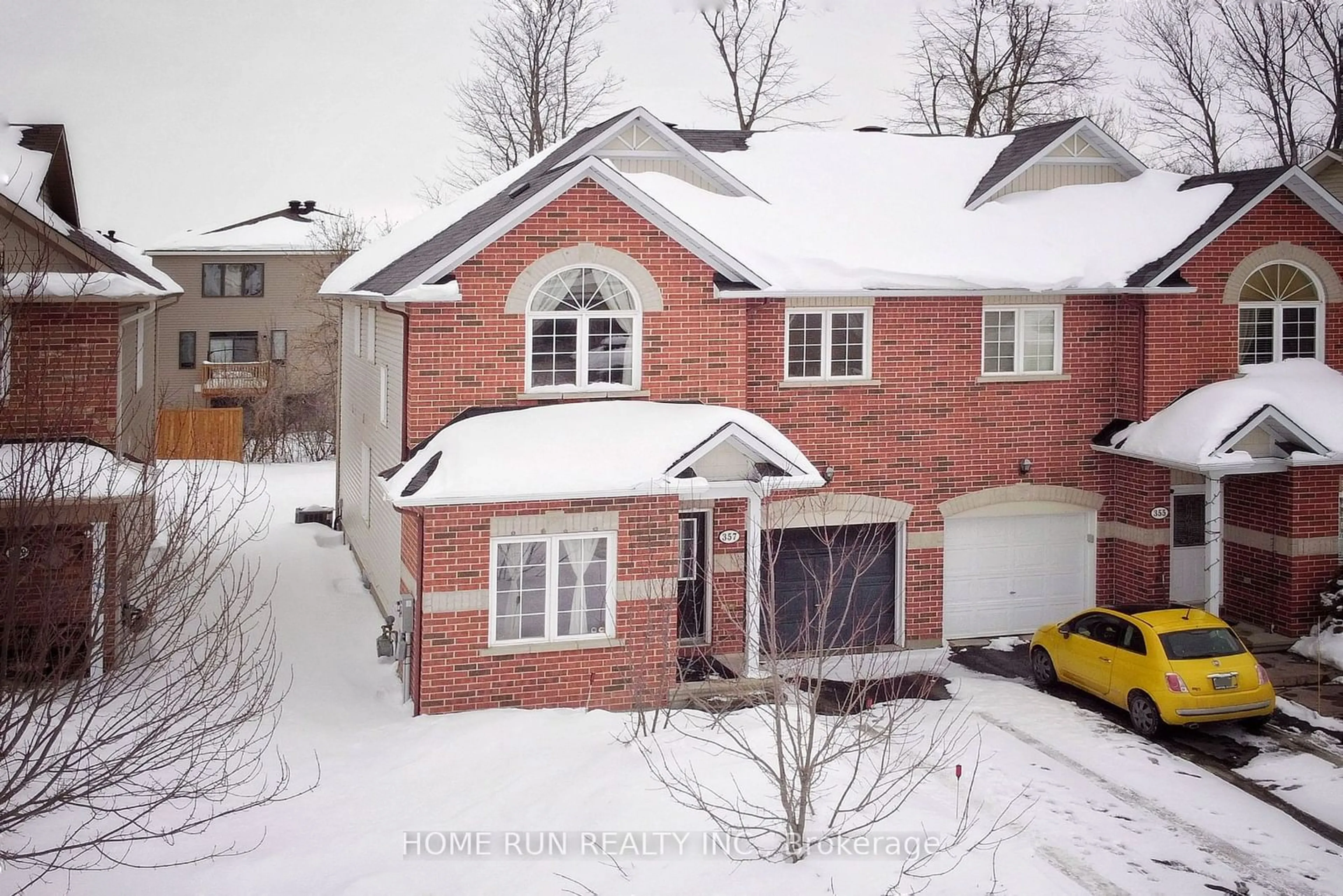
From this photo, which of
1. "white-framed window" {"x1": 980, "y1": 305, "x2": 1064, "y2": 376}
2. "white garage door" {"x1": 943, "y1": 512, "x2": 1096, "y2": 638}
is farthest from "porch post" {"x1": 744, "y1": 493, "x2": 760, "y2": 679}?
"white-framed window" {"x1": 980, "y1": 305, "x2": 1064, "y2": 376}

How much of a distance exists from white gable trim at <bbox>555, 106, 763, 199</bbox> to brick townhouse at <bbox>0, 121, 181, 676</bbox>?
6.93m

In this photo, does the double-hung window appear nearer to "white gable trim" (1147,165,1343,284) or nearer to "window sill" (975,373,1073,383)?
"window sill" (975,373,1073,383)

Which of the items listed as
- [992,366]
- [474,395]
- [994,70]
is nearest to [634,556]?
→ [474,395]

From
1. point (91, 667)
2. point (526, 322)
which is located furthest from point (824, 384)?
point (91, 667)

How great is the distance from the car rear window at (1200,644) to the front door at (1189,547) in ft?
15.4

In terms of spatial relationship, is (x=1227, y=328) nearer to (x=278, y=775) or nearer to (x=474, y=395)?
(x=474, y=395)

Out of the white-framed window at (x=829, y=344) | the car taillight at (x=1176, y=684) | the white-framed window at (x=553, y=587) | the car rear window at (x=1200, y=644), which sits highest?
the white-framed window at (x=829, y=344)

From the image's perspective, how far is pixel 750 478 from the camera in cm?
1489

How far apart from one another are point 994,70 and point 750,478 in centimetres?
2878

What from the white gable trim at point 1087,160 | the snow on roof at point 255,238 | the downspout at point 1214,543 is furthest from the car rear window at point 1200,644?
the snow on roof at point 255,238

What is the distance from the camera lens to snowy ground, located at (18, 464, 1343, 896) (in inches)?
372

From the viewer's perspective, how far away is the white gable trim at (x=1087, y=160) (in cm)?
2048

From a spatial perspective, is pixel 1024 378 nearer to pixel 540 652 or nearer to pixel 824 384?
pixel 824 384

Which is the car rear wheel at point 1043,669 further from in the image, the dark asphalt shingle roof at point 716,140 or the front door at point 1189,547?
the dark asphalt shingle roof at point 716,140
